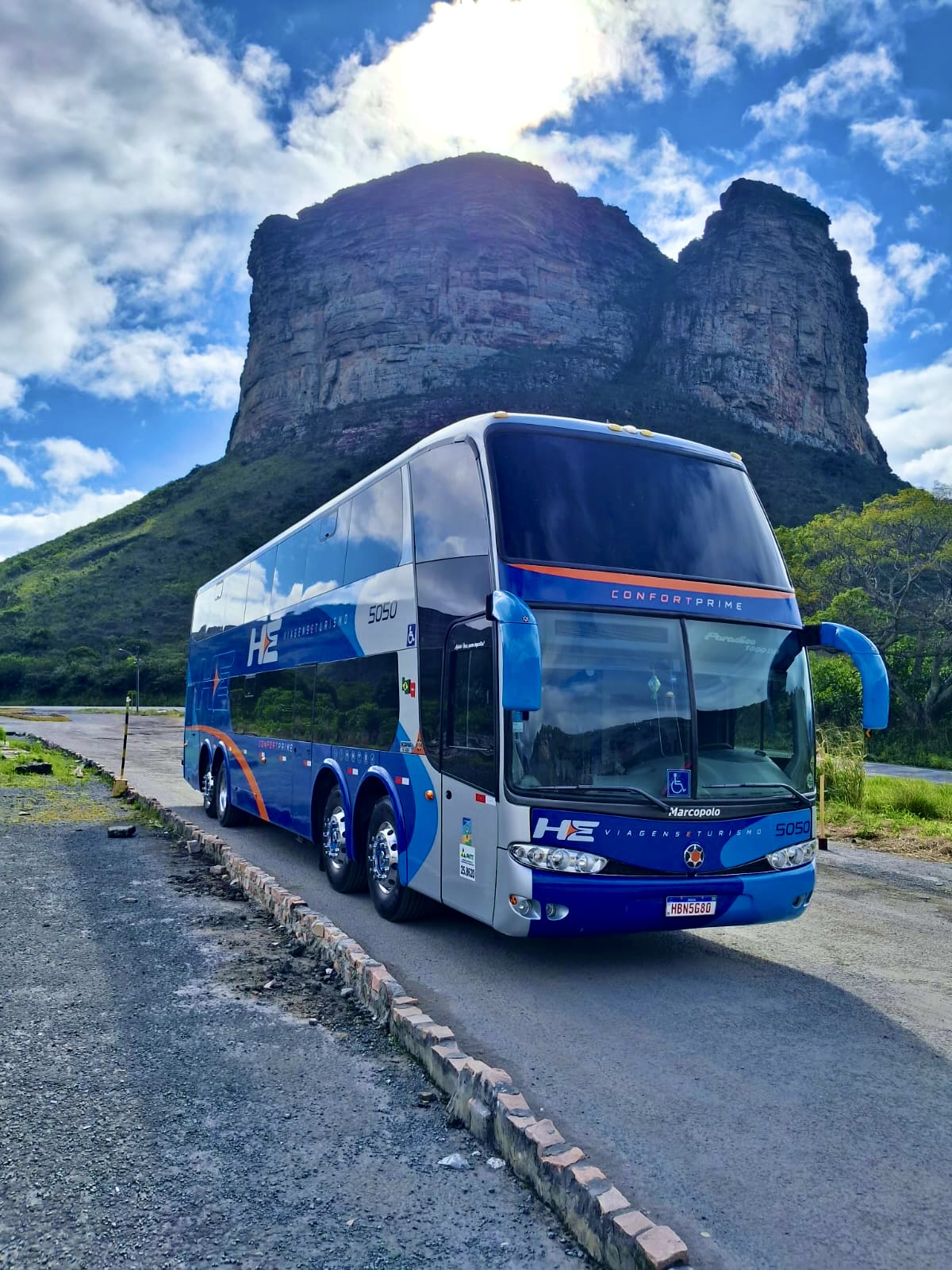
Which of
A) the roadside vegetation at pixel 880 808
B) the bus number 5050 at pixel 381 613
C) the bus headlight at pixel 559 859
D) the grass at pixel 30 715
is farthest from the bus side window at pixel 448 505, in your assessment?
the grass at pixel 30 715

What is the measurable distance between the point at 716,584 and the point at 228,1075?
4.45 m

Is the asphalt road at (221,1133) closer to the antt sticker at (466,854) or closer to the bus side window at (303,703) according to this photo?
the antt sticker at (466,854)

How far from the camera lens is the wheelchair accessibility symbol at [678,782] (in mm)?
6043

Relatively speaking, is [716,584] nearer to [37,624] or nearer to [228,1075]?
[228,1075]

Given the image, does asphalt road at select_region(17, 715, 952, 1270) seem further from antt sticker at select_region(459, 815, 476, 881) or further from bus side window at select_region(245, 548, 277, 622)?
bus side window at select_region(245, 548, 277, 622)

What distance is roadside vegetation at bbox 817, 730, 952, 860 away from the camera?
492 inches

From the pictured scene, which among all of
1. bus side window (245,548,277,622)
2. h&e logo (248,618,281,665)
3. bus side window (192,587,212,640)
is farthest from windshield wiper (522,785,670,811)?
bus side window (192,587,212,640)

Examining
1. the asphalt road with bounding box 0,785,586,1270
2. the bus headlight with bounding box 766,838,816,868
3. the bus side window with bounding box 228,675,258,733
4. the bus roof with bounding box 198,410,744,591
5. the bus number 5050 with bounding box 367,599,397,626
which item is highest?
the bus roof with bounding box 198,410,744,591

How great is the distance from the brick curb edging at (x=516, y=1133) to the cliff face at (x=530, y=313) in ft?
298

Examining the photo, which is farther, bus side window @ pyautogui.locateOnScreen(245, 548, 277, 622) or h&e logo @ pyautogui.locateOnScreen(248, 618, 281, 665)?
bus side window @ pyautogui.locateOnScreen(245, 548, 277, 622)

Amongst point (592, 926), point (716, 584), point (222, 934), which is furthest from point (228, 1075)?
point (716, 584)

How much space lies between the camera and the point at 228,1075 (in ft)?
14.7

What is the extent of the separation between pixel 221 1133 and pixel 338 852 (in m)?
5.25

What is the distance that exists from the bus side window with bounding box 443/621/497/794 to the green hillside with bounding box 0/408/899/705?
2409 inches
